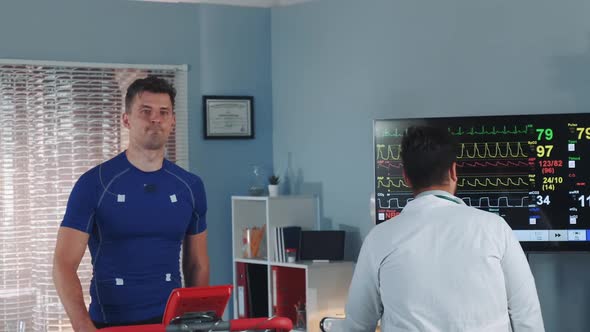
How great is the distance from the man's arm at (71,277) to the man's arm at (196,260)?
42cm

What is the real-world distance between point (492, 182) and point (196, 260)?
6.44ft

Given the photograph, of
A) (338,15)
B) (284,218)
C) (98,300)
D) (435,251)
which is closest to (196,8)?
(338,15)

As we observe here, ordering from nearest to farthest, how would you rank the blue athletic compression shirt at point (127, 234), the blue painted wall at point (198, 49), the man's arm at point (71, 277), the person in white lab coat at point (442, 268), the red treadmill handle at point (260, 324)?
1. the person in white lab coat at point (442, 268)
2. the red treadmill handle at point (260, 324)
3. the man's arm at point (71, 277)
4. the blue athletic compression shirt at point (127, 234)
5. the blue painted wall at point (198, 49)

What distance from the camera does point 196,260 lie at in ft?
11.2

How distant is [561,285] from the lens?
478 centimetres

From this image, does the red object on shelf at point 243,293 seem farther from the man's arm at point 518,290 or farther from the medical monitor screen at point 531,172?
the man's arm at point 518,290

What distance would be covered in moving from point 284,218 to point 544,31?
1.97 m

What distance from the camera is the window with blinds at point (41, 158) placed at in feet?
18.3

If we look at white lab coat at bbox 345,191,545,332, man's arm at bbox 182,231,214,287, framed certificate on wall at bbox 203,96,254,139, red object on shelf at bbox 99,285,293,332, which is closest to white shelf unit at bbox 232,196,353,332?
framed certificate on wall at bbox 203,96,254,139

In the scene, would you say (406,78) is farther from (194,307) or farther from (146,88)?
(194,307)

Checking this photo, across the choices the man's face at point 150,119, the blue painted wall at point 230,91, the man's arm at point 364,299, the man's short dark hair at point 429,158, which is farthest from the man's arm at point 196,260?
the blue painted wall at point 230,91

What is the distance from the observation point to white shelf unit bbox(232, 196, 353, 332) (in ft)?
18.1

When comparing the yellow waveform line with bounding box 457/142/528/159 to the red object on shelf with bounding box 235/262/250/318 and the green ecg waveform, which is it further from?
the red object on shelf with bounding box 235/262/250/318

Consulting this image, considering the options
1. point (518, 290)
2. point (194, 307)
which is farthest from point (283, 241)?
point (518, 290)
